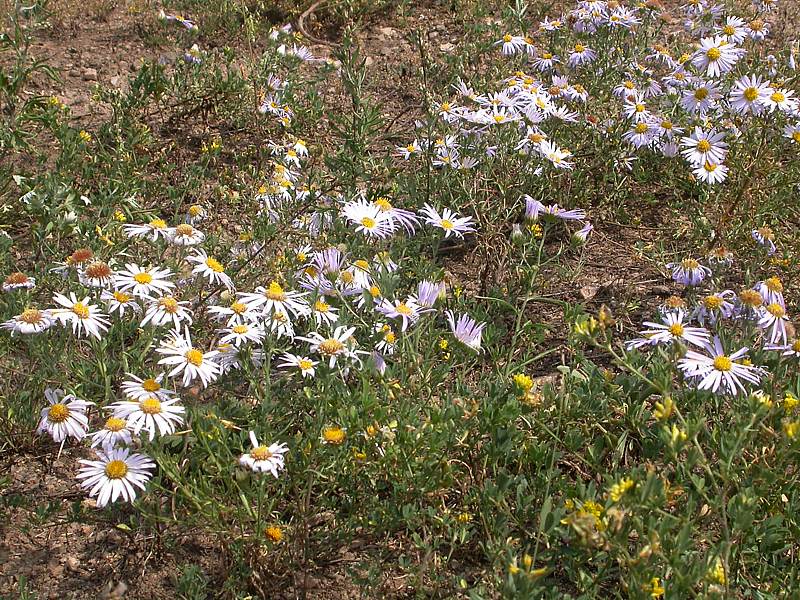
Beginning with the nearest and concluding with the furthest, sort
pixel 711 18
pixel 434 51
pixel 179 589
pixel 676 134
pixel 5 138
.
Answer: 1. pixel 179 589
2. pixel 5 138
3. pixel 676 134
4. pixel 711 18
5. pixel 434 51

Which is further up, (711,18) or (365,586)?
(711,18)

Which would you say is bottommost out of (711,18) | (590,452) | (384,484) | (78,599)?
(78,599)

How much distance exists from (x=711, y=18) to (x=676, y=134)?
104 centimetres

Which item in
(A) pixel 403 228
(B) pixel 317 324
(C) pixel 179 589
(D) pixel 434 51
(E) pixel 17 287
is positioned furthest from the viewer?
(D) pixel 434 51

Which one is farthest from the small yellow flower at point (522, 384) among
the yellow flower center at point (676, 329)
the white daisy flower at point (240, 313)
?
the white daisy flower at point (240, 313)

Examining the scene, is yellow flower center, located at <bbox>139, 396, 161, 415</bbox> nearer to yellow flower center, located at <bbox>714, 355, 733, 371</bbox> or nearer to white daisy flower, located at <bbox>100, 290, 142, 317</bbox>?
white daisy flower, located at <bbox>100, 290, 142, 317</bbox>

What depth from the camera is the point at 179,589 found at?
6.98 ft

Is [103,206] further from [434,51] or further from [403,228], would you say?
[434,51]

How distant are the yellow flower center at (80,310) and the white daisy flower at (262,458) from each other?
84 centimetres

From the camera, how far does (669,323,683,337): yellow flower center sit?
2.53 m

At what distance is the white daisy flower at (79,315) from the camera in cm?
237

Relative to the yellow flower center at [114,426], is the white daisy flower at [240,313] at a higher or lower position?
higher

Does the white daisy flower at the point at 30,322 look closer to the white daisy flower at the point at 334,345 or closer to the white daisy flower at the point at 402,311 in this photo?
the white daisy flower at the point at 334,345

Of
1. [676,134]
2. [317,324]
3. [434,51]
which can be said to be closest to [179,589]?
[317,324]
